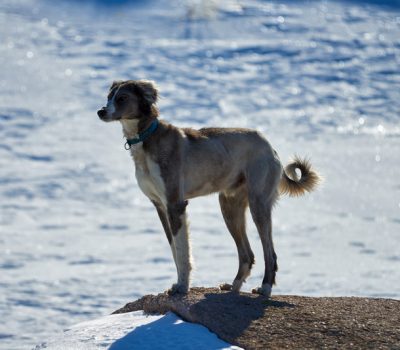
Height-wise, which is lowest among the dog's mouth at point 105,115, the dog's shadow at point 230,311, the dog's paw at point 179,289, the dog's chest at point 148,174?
the dog's shadow at point 230,311

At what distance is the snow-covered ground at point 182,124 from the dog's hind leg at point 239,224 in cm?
1095

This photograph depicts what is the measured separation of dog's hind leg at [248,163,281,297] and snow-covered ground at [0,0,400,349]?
36.7 ft

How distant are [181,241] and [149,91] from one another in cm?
133

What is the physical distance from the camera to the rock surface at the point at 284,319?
29.1 ft

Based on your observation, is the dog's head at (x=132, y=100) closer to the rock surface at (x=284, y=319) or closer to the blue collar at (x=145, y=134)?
the blue collar at (x=145, y=134)

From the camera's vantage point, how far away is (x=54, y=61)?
35.1 metres

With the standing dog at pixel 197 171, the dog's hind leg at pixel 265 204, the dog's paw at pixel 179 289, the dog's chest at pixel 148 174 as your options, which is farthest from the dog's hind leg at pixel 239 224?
the dog's chest at pixel 148 174

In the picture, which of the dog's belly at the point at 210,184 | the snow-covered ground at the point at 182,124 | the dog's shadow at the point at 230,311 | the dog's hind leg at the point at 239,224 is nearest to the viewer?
the dog's shadow at the point at 230,311

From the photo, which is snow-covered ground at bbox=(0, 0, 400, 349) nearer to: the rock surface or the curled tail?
the curled tail

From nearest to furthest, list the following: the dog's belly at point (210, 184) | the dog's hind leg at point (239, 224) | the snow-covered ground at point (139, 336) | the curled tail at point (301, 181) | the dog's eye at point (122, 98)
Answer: the snow-covered ground at point (139, 336) < the dog's eye at point (122, 98) < the dog's belly at point (210, 184) < the dog's hind leg at point (239, 224) < the curled tail at point (301, 181)

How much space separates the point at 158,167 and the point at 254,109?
2441cm

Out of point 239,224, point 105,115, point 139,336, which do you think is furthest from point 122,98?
point 139,336

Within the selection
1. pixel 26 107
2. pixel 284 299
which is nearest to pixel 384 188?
pixel 26 107

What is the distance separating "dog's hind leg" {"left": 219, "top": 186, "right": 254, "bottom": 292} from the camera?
1028cm
